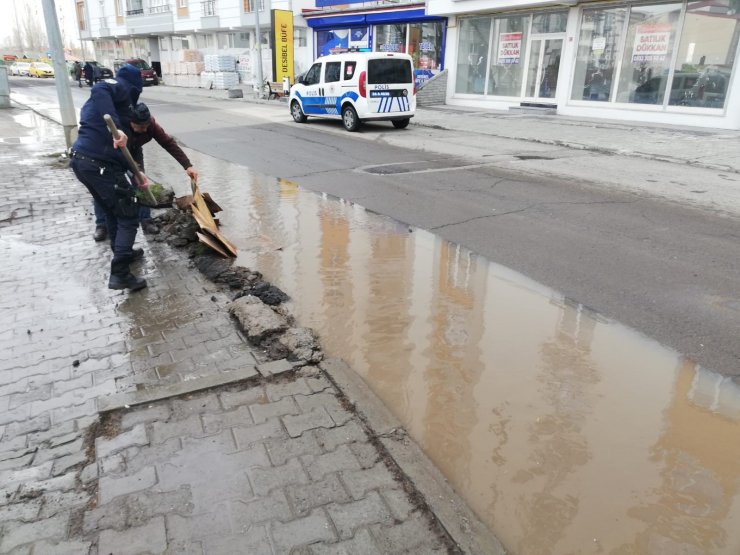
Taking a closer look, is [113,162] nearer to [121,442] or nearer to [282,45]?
[121,442]

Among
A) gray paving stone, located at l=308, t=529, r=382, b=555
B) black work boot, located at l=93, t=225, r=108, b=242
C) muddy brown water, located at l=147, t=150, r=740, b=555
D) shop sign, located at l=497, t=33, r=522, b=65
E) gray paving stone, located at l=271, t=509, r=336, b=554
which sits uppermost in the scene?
shop sign, located at l=497, t=33, r=522, b=65

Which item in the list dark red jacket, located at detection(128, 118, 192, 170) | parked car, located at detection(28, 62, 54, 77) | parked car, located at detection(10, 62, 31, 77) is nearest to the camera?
dark red jacket, located at detection(128, 118, 192, 170)

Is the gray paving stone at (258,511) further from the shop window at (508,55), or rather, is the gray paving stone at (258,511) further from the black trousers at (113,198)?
the shop window at (508,55)

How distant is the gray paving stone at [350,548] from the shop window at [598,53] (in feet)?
63.2

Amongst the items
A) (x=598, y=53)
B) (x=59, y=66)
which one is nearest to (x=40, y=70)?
(x=59, y=66)

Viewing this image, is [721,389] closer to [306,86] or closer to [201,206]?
[201,206]

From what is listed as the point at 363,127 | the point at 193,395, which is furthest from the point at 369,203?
the point at 363,127

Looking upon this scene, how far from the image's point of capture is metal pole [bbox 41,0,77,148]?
1014cm

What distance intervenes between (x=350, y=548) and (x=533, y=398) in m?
1.65

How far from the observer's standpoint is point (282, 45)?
26.6 meters

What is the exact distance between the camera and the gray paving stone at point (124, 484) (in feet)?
8.45

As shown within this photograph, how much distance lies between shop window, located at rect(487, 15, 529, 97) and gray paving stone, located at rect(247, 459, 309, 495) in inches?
831

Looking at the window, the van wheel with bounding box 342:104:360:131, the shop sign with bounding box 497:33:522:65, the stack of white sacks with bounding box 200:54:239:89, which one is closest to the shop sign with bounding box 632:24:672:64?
the shop sign with bounding box 497:33:522:65

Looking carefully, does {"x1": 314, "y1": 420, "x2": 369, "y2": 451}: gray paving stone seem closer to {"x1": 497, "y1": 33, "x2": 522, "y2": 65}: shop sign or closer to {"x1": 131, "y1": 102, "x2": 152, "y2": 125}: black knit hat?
{"x1": 131, "y1": 102, "x2": 152, "y2": 125}: black knit hat
